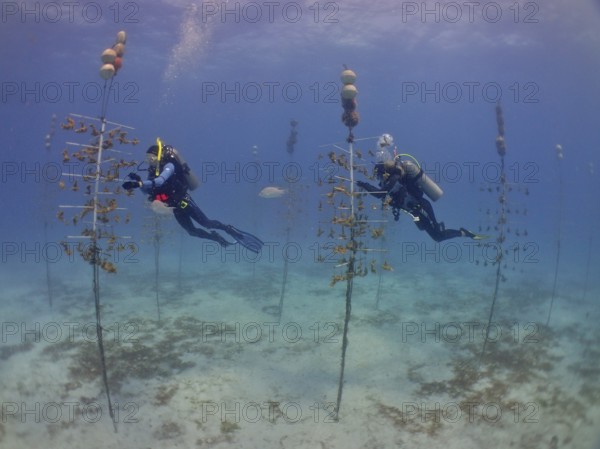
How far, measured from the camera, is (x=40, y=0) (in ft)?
89.0

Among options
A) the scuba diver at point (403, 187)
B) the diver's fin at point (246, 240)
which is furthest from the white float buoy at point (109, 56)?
the scuba diver at point (403, 187)

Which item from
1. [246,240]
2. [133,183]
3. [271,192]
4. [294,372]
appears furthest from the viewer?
[271,192]

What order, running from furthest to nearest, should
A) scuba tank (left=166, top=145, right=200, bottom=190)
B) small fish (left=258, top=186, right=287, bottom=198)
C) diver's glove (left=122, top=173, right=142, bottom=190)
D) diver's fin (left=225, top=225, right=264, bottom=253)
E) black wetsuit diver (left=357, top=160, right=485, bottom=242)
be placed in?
small fish (left=258, top=186, right=287, bottom=198) → diver's fin (left=225, top=225, right=264, bottom=253) → black wetsuit diver (left=357, top=160, right=485, bottom=242) → scuba tank (left=166, top=145, right=200, bottom=190) → diver's glove (left=122, top=173, right=142, bottom=190)

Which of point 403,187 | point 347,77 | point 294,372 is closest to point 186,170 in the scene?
point 347,77

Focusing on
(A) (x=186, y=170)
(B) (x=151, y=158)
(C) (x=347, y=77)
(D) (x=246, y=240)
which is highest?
(C) (x=347, y=77)

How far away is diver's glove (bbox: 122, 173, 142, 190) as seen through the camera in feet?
22.0

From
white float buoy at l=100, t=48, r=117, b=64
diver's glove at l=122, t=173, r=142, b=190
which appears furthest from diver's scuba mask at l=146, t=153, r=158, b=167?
white float buoy at l=100, t=48, r=117, b=64

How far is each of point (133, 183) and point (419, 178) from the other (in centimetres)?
644

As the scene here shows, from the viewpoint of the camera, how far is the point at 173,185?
943 centimetres

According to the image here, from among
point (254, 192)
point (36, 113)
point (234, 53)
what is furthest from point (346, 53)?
point (36, 113)

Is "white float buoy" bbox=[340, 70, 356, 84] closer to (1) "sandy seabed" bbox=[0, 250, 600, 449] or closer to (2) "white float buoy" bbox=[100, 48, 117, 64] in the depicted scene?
(2) "white float buoy" bbox=[100, 48, 117, 64]

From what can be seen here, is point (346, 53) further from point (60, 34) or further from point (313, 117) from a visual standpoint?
point (313, 117)

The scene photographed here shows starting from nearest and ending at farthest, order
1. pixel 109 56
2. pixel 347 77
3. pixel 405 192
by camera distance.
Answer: pixel 109 56, pixel 347 77, pixel 405 192

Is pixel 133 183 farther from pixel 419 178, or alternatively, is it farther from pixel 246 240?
pixel 419 178
